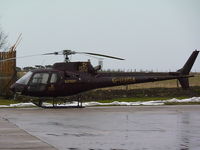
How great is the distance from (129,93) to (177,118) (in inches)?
745

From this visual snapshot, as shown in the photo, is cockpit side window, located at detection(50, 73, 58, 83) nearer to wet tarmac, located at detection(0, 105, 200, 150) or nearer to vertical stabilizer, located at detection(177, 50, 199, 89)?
vertical stabilizer, located at detection(177, 50, 199, 89)

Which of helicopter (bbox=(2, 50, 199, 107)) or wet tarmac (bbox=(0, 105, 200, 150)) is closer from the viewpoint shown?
wet tarmac (bbox=(0, 105, 200, 150))

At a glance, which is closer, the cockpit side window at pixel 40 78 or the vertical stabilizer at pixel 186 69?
the cockpit side window at pixel 40 78

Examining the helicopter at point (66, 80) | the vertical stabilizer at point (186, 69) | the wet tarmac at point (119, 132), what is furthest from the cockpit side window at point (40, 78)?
the vertical stabilizer at point (186, 69)

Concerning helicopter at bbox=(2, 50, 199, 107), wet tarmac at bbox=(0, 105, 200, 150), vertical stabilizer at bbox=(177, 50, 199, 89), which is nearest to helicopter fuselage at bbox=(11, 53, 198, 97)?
helicopter at bbox=(2, 50, 199, 107)

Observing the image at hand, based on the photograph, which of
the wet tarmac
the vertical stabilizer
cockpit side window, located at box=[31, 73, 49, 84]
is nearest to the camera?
the wet tarmac

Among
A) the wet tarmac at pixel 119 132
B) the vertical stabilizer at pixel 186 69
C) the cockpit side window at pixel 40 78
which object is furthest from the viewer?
the vertical stabilizer at pixel 186 69

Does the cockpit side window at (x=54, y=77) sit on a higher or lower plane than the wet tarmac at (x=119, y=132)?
higher

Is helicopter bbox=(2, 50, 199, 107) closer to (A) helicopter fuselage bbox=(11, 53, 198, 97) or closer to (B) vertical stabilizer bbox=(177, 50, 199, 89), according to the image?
(A) helicopter fuselage bbox=(11, 53, 198, 97)

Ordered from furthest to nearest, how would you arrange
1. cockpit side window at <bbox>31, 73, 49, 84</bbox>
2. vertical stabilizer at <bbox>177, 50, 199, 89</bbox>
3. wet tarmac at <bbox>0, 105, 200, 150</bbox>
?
vertical stabilizer at <bbox>177, 50, 199, 89</bbox> < cockpit side window at <bbox>31, 73, 49, 84</bbox> < wet tarmac at <bbox>0, 105, 200, 150</bbox>

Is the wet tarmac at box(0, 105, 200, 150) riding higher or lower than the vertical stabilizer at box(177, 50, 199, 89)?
lower

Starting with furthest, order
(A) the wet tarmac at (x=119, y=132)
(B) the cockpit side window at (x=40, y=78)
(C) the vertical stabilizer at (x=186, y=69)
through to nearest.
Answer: (C) the vertical stabilizer at (x=186, y=69) → (B) the cockpit side window at (x=40, y=78) → (A) the wet tarmac at (x=119, y=132)

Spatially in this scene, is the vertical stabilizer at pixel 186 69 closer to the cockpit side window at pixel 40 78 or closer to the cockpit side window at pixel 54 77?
the cockpit side window at pixel 54 77

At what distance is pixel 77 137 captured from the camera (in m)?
12.3
